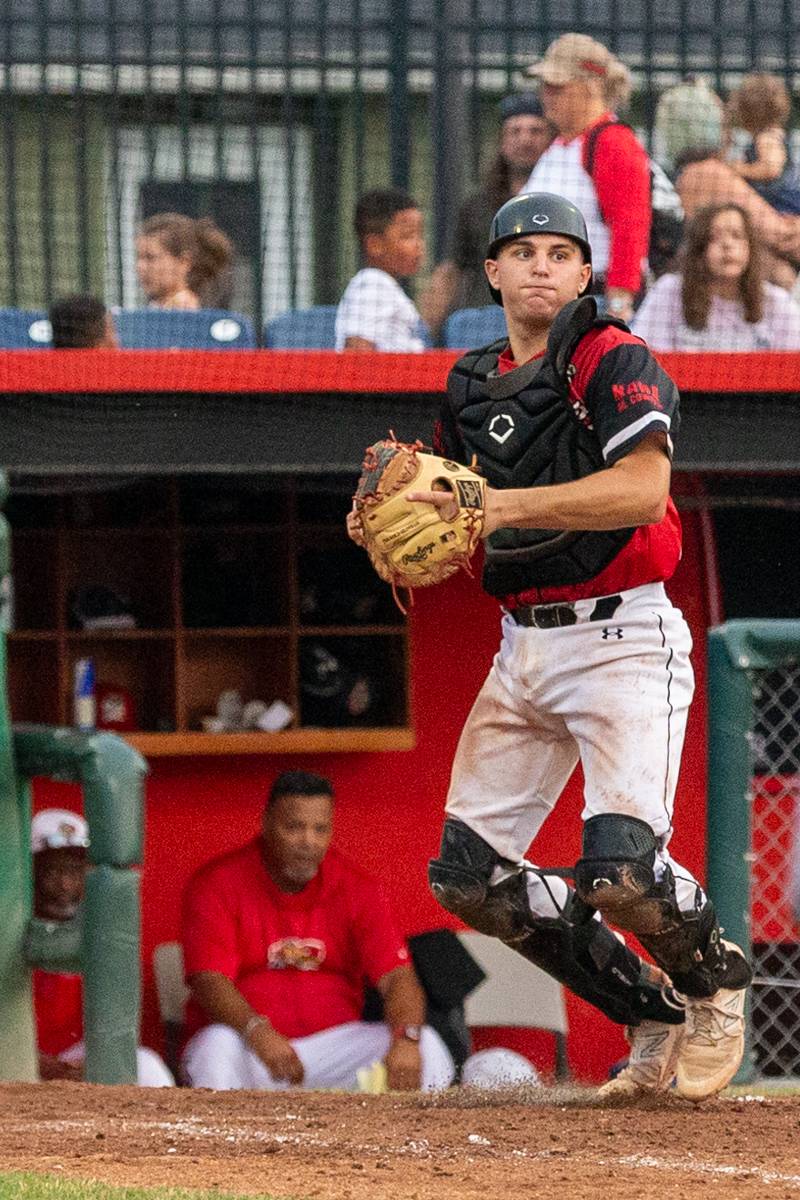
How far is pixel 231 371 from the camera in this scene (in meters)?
7.31

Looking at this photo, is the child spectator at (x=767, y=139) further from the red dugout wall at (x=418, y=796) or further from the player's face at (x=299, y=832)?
the player's face at (x=299, y=832)

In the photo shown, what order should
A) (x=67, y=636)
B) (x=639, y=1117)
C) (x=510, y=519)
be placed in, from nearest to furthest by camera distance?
(x=510, y=519), (x=639, y=1117), (x=67, y=636)

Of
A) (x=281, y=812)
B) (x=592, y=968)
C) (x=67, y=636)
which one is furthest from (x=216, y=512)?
(x=592, y=968)

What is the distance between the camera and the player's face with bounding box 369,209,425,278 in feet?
25.9

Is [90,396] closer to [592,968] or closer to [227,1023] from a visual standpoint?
[227,1023]

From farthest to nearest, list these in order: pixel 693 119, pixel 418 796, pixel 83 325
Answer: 1. pixel 418 796
2. pixel 693 119
3. pixel 83 325

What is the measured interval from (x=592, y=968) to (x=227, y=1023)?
8.86 feet

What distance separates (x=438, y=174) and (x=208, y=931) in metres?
3.24

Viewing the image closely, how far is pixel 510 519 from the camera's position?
14.6 feet

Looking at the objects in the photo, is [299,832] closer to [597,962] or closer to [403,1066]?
[403,1066]

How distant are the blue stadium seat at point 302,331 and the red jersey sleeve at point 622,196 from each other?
44.4 inches

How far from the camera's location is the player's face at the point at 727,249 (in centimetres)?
764

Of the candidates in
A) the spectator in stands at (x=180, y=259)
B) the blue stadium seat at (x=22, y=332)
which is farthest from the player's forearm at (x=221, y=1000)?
the spectator in stands at (x=180, y=259)

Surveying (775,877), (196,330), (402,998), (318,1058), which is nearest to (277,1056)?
(318,1058)
